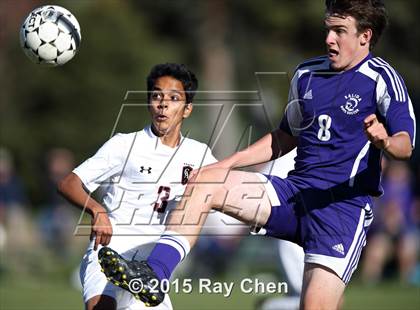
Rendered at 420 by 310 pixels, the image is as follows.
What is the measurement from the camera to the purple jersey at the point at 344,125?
5.84 m

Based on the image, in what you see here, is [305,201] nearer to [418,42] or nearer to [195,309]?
[195,309]

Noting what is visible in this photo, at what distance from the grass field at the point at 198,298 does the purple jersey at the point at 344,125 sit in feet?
16.6

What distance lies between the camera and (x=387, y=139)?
17.2 feet

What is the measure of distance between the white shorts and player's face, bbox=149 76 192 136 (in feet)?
2.82

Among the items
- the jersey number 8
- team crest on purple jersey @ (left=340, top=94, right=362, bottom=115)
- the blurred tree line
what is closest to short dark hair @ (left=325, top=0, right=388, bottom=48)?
team crest on purple jersey @ (left=340, top=94, right=362, bottom=115)

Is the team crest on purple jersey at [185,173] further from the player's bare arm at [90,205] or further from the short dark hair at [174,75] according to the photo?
the player's bare arm at [90,205]

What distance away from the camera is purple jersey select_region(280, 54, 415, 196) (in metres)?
5.84

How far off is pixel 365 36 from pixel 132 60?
857 inches

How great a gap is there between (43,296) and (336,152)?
739cm

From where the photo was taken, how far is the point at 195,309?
428 inches

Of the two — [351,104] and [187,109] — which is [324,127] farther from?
[187,109]

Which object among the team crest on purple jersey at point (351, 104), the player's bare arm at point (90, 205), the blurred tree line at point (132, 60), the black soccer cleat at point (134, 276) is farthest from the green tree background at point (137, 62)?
the black soccer cleat at point (134, 276)

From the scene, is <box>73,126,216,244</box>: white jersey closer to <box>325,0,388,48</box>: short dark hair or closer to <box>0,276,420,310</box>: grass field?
<box>325,0,388,48</box>: short dark hair

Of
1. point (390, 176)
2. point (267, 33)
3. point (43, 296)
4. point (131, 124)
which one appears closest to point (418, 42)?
point (267, 33)
